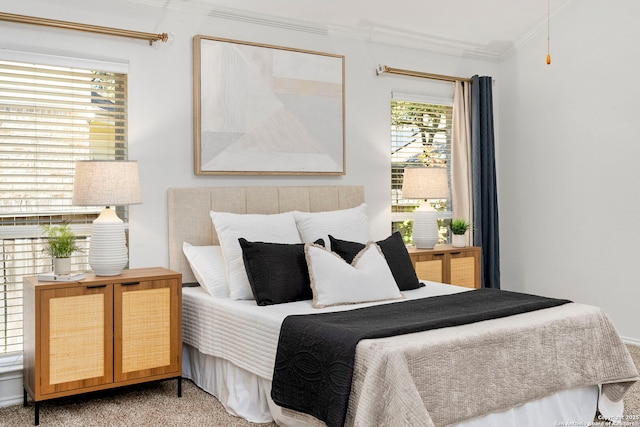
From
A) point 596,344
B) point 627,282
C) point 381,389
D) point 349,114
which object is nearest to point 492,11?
point 349,114

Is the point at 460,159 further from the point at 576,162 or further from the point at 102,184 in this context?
the point at 102,184

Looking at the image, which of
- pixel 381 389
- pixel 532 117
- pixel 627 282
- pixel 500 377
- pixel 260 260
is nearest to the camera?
pixel 381 389

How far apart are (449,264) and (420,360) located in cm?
254

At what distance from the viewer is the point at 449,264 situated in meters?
5.00

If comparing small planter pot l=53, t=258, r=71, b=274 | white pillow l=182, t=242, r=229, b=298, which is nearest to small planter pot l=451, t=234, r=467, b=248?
white pillow l=182, t=242, r=229, b=298

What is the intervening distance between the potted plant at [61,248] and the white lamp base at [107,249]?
0.11 meters

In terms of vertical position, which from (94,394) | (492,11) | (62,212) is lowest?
(94,394)

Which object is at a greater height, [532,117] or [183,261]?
[532,117]

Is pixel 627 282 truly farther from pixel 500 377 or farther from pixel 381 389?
pixel 381 389

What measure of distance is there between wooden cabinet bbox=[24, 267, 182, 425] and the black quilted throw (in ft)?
3.11

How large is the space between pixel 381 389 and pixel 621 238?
10.6 ft

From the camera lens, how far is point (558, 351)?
9.98 ft

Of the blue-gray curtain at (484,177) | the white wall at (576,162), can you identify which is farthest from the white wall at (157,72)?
the white wall at (576,162)

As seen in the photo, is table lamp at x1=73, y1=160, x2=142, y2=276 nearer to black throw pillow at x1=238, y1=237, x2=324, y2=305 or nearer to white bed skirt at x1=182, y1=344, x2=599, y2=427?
black throw pillow at x1=238, y1=237, x2=324, y2=305
